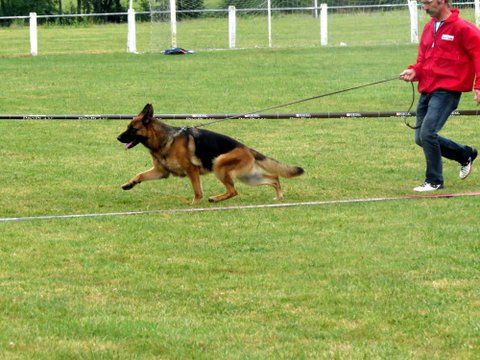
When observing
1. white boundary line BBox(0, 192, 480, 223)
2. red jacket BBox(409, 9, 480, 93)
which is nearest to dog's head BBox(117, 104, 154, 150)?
white boundary line BBox(0, 192, 480, 223)

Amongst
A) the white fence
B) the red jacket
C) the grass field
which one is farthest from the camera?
the white fence

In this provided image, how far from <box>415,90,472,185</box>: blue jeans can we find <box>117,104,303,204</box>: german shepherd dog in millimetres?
1623

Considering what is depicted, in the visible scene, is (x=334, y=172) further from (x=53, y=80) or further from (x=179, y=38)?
(x=179, y=38)

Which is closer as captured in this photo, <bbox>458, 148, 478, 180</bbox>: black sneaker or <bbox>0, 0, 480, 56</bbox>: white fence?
<bbox>458, 148, 478, 180</bbox>: black sneaker

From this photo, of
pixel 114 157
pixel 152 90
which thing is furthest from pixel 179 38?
pixel 114 157

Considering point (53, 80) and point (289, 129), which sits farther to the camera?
point (53, 80)

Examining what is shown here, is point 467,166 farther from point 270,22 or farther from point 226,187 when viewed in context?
point 270,22

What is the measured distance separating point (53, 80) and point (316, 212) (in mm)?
15952

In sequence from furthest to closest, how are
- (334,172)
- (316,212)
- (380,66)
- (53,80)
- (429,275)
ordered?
1. (380,66)
2. (53,80)
3. (334,172)
4. (316,212)
5. (429,275)

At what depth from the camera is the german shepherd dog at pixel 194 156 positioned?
11602 millimetres

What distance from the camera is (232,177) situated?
11.6 metres

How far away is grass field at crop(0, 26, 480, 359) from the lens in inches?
253

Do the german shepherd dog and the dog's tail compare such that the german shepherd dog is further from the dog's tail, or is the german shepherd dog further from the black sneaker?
the black sneaker

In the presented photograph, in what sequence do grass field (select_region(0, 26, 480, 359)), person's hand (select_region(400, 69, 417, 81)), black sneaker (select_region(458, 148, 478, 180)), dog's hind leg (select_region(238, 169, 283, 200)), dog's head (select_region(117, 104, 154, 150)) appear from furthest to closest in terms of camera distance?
black sneaker (select_region(458, 148, 478, 180)) → dog's hind leg (select_region(238, 169, 283, 200)) → dog's head (select_region(117, 104, 154, 150)) → person's hand (select_region(400, 69, 417, 81)) → grass field (select_region(0, 26, 480, 359))
